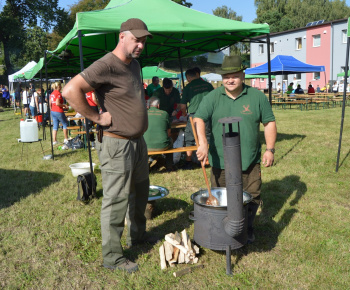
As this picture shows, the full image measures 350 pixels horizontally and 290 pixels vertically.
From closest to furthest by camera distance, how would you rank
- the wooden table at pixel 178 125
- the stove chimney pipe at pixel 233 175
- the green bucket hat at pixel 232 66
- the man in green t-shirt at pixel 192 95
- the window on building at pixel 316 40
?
the stove chimney pipe at pixel 233 175, the green bucket hat at pixel 232 66, the man in green t-shirt at pixel 192 95, the wooden table at pixel 178 125, the window on building at pixel 316 40

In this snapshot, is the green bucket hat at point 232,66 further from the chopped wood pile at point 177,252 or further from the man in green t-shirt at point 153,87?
the man in green t-shirt at point 153,87

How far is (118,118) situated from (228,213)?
122cm

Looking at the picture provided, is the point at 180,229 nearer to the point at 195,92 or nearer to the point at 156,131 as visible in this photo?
the point at 156,131

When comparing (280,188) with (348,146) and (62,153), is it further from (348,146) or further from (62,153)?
(62,153)

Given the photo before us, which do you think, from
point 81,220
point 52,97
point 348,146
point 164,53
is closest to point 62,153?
point 52,97

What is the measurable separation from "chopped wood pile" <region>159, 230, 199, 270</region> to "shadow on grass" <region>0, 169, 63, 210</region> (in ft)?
10.1

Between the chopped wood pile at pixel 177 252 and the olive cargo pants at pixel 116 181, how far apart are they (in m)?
0.40

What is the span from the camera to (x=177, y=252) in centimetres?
331

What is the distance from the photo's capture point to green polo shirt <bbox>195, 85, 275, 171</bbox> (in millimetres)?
3438

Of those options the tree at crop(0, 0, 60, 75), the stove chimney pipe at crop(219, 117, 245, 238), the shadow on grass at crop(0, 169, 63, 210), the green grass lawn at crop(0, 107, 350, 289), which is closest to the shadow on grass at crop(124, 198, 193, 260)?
the green grass lawn at crop(0, 107, 350, 289)

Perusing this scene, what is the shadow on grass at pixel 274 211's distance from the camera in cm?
368

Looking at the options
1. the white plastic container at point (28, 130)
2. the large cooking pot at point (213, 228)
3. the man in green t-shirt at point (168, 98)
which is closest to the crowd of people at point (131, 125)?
the large cooking pot at point (213, 228)

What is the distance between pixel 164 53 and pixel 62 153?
14.2 ft

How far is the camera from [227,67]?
330 centimetres
